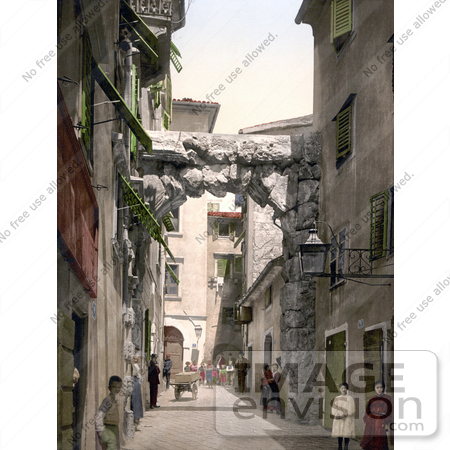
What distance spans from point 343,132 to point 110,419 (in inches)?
312

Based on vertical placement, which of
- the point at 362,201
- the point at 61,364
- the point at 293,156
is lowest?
the point at 61,364

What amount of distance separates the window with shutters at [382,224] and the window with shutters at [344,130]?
239cm

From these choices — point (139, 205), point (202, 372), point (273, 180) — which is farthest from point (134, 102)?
point (202, 372)

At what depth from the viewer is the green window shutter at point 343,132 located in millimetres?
13000

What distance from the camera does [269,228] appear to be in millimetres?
27859

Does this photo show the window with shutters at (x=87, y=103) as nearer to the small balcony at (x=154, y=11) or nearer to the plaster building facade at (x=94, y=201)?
the plaster building facade at (x=94, y=201)

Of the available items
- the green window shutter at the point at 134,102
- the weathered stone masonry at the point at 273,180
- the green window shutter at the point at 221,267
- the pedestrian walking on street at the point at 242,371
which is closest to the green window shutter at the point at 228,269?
the green window shutter at the point at 221,267

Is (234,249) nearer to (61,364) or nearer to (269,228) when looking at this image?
(269,228)

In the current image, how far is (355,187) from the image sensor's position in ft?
40.8

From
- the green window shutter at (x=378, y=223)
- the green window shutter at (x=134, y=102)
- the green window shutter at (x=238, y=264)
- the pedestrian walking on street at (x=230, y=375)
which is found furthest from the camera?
the green window shutter at (x=238, y=264)

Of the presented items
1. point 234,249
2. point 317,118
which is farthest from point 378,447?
point 234,249

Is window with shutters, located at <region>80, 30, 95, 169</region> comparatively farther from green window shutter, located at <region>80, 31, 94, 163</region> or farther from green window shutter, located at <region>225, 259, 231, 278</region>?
green window shutter, located at <region>225, 259, 231, 278</region>

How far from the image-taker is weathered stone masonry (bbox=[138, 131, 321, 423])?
15156 millimetres
